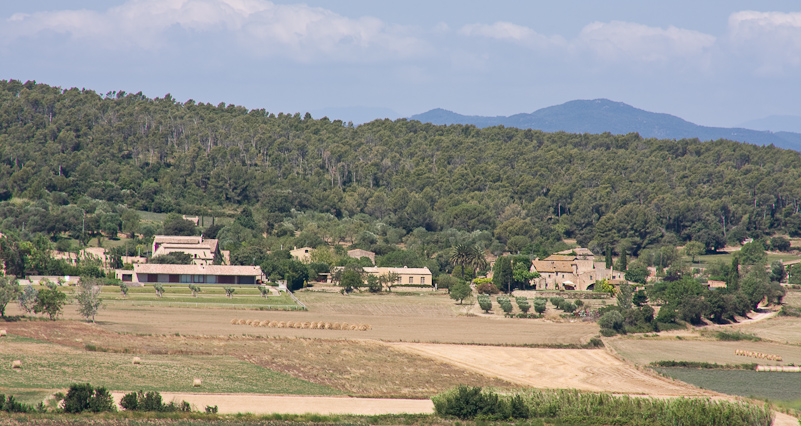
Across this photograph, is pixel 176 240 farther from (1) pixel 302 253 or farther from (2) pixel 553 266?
(2) pixel 553 266

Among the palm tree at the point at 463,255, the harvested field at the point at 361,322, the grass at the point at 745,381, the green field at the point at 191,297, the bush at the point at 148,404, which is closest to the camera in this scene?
the bush at the point at 148,404

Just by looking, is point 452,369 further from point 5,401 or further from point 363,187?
point 363,187

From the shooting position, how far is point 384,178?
173500mm

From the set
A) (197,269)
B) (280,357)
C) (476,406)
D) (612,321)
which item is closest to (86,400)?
(476,406)

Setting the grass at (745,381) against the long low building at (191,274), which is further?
the long low building at (191,274)

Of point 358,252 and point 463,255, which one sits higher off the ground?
point 463,255

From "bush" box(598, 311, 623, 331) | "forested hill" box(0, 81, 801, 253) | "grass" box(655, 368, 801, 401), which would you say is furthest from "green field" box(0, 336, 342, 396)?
"forested hill" box(0, 81, 801, 253)

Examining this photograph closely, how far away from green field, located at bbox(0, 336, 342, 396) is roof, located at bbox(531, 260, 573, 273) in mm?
60781

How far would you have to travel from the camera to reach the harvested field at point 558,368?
46938 mm

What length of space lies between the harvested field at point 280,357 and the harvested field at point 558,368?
2.17 metres

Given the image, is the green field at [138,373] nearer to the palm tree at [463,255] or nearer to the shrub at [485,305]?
the shrub at [485,305]

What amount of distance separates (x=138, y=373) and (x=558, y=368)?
25924 millimetres

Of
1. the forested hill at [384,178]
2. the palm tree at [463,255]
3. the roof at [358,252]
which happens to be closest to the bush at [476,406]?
the palm tree at [463,255]

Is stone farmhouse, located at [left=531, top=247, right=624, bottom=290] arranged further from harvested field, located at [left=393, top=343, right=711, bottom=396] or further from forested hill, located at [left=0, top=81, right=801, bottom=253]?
harvested field, located at [left=393, top=343, right=711, bottom=396]
